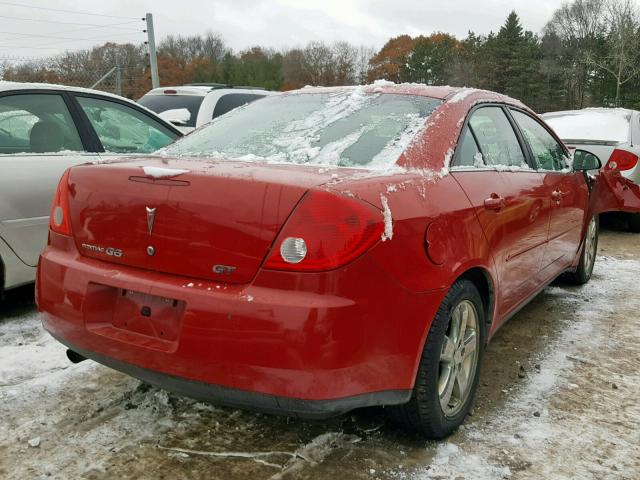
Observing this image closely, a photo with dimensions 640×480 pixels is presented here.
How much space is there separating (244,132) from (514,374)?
1.91 m

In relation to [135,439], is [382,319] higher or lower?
higher

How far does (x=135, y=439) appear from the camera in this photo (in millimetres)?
2445

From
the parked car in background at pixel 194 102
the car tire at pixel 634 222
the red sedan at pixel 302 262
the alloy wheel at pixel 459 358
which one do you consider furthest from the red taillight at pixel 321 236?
the car tire at pixel 634 222

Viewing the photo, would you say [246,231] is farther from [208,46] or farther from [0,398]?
[208,46]

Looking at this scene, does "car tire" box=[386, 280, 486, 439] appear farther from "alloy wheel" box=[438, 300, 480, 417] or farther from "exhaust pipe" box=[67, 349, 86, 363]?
"exhaust pipe" box=[67, 349, 86, 363]

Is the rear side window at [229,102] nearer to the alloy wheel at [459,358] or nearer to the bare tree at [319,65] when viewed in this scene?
the alloy wheel at [459,358]

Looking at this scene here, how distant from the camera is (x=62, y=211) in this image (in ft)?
8.10

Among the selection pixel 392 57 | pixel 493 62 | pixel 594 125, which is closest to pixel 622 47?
pixel 493 62

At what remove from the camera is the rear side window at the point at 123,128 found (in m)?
4.36

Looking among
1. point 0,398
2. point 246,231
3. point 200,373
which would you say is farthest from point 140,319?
point 0,398

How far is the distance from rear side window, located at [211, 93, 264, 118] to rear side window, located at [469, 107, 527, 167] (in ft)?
14.9

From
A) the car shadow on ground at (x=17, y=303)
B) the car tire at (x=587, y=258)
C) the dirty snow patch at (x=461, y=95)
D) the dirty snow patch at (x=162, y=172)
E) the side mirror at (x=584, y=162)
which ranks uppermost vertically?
the dirty snow patch at (x=461, y=95)

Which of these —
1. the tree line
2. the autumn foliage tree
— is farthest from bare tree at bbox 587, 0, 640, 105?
the autumn foliage tree

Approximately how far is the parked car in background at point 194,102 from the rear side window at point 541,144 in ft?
13.7
